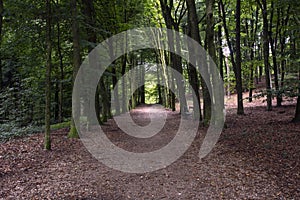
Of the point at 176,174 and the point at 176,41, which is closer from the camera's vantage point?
the point at 176,174

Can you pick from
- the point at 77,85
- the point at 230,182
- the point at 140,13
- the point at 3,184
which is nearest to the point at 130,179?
the point at 230,182

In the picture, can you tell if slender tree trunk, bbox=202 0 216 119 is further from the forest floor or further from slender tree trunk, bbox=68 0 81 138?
slender tree trunk, bbox=68 0 81 138

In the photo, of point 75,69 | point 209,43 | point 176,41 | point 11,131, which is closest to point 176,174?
point 75,69

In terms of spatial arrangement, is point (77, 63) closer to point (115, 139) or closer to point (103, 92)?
point (115, 139)

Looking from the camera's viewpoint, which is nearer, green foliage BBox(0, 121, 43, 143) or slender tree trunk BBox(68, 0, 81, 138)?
slender tree trunk BBox(68, 0, 81, 138)

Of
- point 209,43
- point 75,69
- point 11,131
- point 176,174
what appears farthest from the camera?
point 11,131

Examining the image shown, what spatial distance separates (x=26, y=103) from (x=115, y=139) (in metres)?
7.45

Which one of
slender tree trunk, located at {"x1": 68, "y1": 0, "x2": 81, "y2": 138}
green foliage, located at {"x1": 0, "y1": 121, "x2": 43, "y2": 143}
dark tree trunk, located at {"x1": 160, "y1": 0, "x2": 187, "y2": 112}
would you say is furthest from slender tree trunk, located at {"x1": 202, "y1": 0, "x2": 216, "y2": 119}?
green foliage, located at {"x1": 0, "y1": 121, "x2": 43, "y2": 143}

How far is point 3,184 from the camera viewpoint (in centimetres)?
532

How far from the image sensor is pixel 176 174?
5.77 m

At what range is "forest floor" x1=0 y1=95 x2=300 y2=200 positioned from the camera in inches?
185

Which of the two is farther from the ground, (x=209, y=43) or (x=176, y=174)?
(x=209, y=43)

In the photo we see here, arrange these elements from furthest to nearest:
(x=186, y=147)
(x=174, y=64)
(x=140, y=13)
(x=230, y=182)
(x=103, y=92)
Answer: (x=140, y=13)
(x=174, y=64)
(x=103, y=92)
(x=186, y=147)
(x=230, y=182)

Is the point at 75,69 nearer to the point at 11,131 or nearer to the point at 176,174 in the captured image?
the point at 11,131
